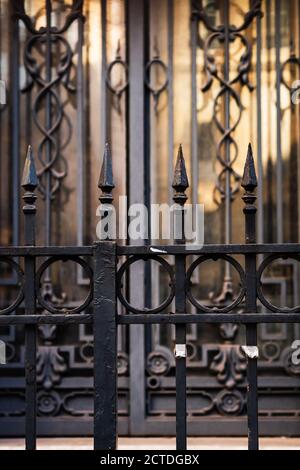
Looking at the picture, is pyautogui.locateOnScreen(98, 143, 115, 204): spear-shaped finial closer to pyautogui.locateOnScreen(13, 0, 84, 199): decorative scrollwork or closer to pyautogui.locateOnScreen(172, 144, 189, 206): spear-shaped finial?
pyautogui.locateOnScreen(172, 144, 189, 206): spear-shaped finial

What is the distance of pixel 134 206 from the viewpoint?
449 centimetres

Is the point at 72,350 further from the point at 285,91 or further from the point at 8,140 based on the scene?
the point at 285,91

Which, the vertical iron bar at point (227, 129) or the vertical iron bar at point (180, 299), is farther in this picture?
the vertical iron bar at point (227, 129)

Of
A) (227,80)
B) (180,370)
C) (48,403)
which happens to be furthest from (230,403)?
(227,80)

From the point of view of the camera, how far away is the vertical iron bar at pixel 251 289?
101 inches

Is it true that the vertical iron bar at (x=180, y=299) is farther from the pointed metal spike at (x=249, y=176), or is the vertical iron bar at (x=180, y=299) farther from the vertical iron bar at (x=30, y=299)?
the vertical iron bar at (x=30, y=299)

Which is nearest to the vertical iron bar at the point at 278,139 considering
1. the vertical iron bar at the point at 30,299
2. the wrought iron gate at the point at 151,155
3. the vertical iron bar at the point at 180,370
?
the wrought iron gate at the point at 151,155

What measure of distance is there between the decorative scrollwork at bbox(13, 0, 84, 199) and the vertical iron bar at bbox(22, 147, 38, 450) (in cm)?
197

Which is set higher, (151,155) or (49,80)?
(49,80)

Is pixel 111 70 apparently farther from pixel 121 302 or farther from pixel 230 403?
pixel 121 302

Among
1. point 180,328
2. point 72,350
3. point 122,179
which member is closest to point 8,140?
point 122,179

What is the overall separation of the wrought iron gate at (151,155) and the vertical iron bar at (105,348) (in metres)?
1.83

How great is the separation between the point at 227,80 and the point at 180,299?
240 centimetres

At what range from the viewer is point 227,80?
15.1ft
